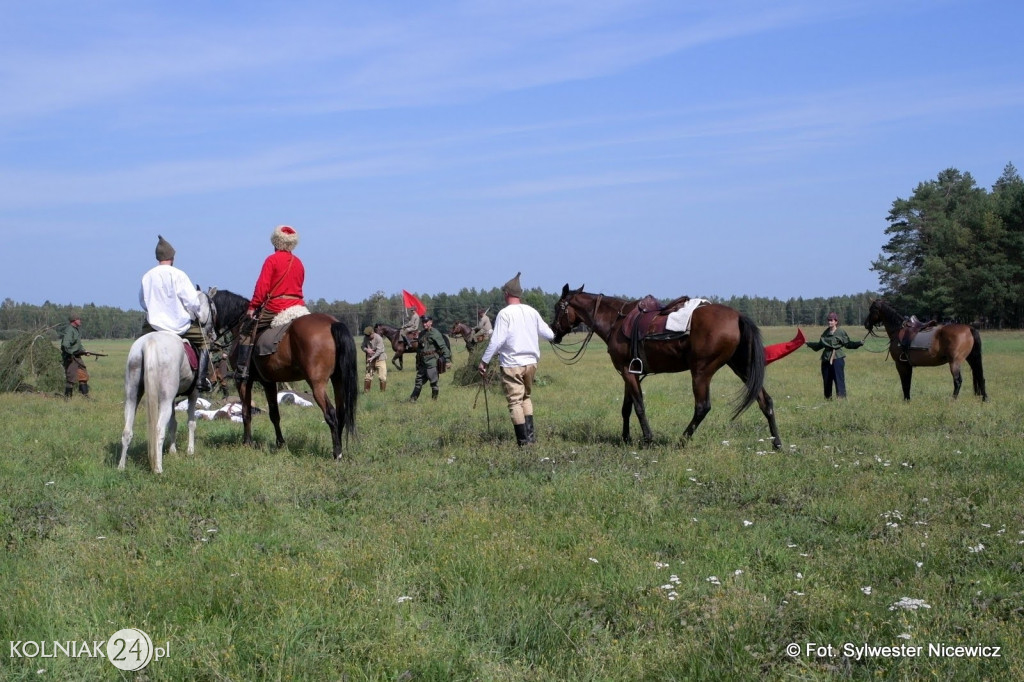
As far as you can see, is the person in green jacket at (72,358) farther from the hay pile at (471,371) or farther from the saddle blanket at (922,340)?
the saddle blanket at (922,340)

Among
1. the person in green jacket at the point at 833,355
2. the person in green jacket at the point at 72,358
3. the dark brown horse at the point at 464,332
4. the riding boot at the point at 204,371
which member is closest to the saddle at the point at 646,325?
the riding boot at the point at 204,371

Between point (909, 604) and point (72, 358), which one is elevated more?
point (72, 358)

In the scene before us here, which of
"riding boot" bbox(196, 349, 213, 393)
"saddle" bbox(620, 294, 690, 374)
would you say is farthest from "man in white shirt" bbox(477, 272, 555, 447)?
"riding boot" bbox(196, 349, 213, 393)

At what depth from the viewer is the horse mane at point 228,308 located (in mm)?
10617

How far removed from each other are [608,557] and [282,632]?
90.0 inches

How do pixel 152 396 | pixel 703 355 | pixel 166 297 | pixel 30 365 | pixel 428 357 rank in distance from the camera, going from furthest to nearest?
1. pixel 30 365
2. pixel 428 357
3. pixel 703 355
4. pixel 166 297
5. pixel 152 396

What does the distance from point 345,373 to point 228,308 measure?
2.00 metres

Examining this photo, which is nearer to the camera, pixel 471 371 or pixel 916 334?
pixel 916 334

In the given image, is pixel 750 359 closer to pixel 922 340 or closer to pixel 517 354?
pixel 517 354

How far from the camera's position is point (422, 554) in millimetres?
5770

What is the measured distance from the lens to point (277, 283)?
34.0ft

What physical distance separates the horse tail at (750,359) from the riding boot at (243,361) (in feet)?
19.9

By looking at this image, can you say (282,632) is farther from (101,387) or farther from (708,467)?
(101,387)

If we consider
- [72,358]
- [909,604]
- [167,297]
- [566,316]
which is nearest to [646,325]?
[566,316]
